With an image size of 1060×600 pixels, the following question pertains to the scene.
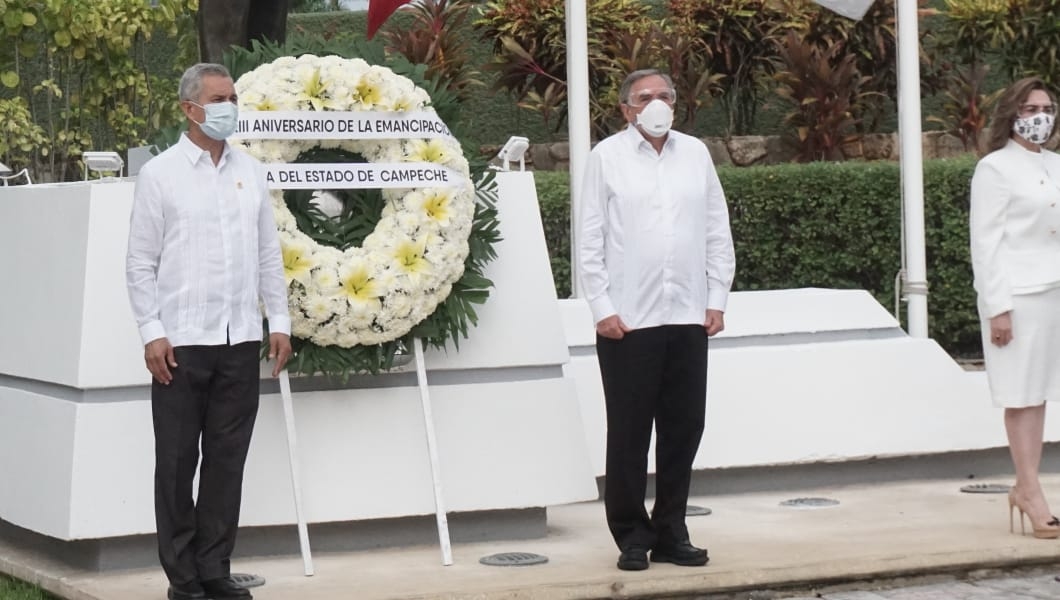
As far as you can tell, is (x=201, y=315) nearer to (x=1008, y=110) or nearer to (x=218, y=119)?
(x=218, y=119)

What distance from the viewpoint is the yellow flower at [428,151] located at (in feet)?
19.2

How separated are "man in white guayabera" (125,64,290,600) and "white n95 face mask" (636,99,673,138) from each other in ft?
3.90

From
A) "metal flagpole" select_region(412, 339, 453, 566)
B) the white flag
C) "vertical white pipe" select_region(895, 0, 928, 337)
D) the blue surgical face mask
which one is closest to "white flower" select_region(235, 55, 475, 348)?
"metal flagpole" select_region(412, 339, 453, 566)

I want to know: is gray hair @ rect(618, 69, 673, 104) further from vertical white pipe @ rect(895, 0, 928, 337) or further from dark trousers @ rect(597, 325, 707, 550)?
vertical white pipe @ rect(895, 0, 928, 337)

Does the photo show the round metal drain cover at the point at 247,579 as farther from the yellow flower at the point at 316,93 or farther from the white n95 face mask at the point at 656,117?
the white n95 face mask at the point at 656,117

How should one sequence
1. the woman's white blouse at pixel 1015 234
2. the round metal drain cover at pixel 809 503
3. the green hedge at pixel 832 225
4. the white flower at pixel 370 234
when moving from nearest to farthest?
the white flower at pixel 370 234
the woman's white blouse at pixel 1015 234
the round metal drain cover at pixel 809 503
the green hedge at pixel 832 225

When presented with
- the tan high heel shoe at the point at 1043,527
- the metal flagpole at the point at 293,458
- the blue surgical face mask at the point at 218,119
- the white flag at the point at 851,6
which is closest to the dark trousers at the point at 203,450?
the metal flagpole at the point at 293,458

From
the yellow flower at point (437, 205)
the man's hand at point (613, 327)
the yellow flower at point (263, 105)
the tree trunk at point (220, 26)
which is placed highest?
the tree trunk at point (220, 26)

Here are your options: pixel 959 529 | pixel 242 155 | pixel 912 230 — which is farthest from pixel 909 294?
pixel 242 155

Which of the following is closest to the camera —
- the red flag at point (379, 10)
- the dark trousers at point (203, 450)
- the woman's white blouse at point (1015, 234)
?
the dark trousers at point (203, 450)

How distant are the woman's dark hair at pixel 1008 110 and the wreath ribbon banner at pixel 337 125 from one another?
73.8 inches

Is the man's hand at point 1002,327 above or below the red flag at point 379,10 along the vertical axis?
below

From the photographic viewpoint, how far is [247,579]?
5.50 meters

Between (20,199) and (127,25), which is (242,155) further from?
(127,25)
